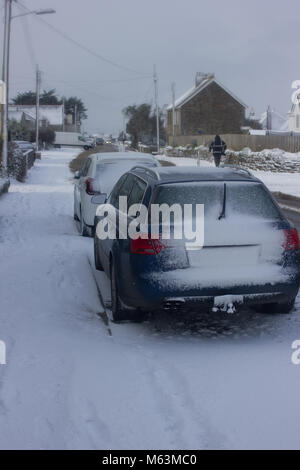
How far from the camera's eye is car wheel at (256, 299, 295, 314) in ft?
24.1

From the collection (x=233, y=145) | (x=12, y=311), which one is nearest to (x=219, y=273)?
(x=12, y=311)

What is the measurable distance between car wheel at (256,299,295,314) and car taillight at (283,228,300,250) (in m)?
0.73

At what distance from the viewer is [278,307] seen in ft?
24.2

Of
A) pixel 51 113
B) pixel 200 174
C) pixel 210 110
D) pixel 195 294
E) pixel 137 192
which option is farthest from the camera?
pixel 51 113

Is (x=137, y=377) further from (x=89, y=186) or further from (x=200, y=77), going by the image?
(x=200, y=77)

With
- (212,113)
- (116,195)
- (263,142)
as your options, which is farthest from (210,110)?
(116,195)

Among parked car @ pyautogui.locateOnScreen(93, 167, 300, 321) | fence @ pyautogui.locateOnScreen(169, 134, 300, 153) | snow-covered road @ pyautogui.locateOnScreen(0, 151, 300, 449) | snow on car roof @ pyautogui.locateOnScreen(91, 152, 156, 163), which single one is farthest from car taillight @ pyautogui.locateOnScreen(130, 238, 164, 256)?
fence @ pyautogui.locateOnScreen(169, 134, 300, 153)

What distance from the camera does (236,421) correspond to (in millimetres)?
4680

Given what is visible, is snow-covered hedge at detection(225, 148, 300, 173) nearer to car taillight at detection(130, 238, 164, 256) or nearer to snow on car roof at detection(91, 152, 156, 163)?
snow on car roof at detection(91, 152, 156, 163)

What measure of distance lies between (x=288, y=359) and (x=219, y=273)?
3.20ft

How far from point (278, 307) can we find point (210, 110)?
270ft

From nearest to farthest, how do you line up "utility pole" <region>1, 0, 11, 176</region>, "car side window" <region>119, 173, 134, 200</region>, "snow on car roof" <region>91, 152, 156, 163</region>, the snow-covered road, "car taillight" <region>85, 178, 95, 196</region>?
the snow-covered road < "car side window" <region>119, 173, 134, 200</region> < "car taillight" <region>85, 178, 95, 196</region> < "snow on car roof" <region>91, 152, 156, 163</region> < "utility pole" <region>1, 0, 11, 176</region>

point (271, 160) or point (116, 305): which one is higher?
point (271, 160)
